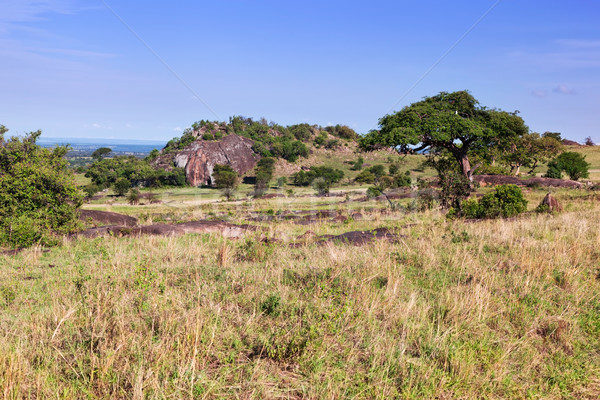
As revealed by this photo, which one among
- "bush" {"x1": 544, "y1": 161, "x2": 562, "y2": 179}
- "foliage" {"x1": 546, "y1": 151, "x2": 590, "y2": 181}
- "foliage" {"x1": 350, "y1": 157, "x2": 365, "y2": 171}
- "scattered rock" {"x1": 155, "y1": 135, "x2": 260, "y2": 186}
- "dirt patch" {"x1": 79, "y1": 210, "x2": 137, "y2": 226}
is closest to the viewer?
"dirt patch" {"x1": 79, "y1": 210, "x2": 137, "y2": 226}

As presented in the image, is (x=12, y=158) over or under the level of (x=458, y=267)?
over

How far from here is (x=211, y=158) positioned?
7375 cm

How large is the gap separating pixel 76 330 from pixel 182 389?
2.07 m

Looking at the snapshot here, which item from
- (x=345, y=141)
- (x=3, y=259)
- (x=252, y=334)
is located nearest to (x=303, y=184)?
(x=345, y=141)

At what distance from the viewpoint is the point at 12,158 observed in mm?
14930

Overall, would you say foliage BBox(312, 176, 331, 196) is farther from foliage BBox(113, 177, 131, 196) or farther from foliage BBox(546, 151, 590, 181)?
foliage BBox(113, 177, 131, 196)

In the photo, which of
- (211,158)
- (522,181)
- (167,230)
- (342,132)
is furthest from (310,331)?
(342,132)

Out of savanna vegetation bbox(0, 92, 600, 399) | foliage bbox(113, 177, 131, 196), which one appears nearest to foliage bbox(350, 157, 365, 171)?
foliage bbox(113, 177, 131, 196)

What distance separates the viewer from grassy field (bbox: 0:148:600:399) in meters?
3.57

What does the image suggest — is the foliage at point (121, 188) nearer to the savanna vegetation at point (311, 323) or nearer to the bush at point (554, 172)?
the savanna vegetation at point (311, 323)

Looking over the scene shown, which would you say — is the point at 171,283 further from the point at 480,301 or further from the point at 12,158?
the point at 12,158

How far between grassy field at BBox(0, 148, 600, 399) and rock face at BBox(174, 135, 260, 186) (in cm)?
6609

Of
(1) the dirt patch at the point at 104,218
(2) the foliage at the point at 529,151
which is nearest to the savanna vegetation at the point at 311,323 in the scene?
(1) the dirt patch at the point at 104,218

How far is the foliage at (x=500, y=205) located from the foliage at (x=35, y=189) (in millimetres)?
17302
